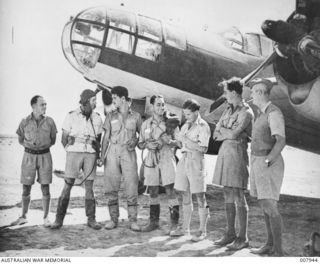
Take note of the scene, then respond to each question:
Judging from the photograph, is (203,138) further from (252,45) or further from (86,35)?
(252,45)

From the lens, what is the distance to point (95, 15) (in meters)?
5.96

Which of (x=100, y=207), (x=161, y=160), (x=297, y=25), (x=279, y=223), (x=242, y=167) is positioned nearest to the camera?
(x=279, y=223)

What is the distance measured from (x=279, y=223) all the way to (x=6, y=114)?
3.76 meters

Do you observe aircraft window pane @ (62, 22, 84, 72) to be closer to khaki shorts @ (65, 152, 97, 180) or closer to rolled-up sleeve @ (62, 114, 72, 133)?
rolled-up sleeve @ (62, 114, 72, 133)

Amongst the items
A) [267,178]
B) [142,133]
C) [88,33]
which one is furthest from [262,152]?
[88,33]

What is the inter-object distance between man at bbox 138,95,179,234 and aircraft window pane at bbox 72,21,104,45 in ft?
5.13

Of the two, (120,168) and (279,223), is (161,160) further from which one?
(279,223)

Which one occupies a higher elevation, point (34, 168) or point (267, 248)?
point (34, 168)

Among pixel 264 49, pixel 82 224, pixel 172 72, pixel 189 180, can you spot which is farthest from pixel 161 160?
pixel 264 49

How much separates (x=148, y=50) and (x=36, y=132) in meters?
2.18

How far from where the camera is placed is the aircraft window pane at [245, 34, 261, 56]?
6.93 m

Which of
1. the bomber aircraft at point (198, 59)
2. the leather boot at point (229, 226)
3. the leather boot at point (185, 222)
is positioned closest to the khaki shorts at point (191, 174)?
the leather boot at point (185, 222)

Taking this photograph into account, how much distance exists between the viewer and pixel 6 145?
5.80m

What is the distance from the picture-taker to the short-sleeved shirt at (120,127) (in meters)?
5.20
